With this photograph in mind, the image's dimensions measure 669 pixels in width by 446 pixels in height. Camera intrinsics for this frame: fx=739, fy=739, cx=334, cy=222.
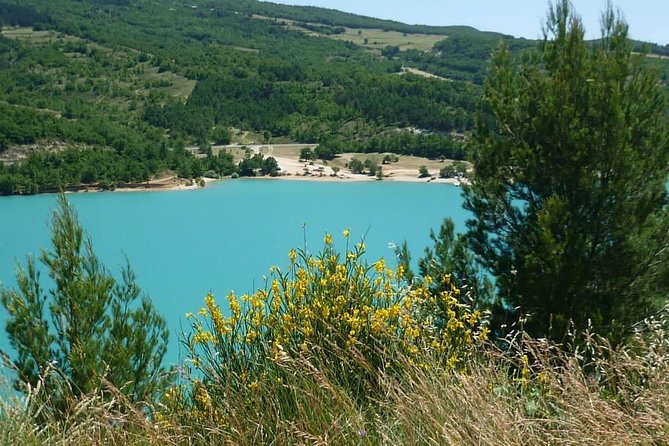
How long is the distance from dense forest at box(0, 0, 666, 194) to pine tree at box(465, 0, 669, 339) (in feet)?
71.1

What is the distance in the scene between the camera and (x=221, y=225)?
101ft

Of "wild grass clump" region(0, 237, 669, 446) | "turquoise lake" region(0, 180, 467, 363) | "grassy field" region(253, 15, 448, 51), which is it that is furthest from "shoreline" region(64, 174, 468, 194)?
"grassy field" region(253, 15, 448, 51)

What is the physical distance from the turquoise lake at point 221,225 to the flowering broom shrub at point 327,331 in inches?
399

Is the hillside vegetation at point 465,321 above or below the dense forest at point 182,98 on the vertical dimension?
above

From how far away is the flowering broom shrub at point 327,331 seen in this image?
244cm

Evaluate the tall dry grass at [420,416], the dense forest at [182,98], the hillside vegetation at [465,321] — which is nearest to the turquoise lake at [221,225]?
the dense forest at [182,98]

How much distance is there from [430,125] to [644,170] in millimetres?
46300

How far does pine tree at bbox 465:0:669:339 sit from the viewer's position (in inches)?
194

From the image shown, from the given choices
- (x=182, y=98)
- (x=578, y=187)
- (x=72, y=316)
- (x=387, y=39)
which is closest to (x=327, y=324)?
(x=578, y=187)

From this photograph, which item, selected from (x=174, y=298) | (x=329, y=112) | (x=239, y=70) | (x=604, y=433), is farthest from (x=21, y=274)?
(x=239, y=70)

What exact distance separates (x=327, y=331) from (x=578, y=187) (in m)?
3.16

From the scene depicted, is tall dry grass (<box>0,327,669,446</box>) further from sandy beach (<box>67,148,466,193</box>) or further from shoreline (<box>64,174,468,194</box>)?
sandy beach (<box>67,148,466,193</box>)

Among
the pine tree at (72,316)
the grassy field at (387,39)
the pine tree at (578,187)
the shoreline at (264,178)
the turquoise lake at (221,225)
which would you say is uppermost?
the pine tree at (578,187)

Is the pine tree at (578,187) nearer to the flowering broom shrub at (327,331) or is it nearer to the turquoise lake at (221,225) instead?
the flowering broom shrub at (327,331)
